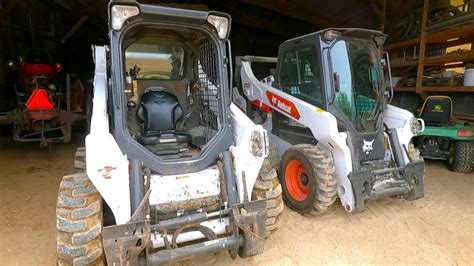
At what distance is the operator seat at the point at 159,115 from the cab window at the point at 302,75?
5.20ft

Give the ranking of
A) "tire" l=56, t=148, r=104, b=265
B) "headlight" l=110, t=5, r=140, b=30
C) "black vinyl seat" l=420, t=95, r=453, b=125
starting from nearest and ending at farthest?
"tire" l=56, t=148, r=104, b=265 → "headlight" l=110, t=5, r=140, b=30 → "black vinyl seat" l=420, t=95, r=453, b=125

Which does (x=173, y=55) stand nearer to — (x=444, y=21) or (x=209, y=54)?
(x=209, y=54)

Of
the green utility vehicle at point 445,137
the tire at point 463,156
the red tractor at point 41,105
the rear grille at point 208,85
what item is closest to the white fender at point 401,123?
the green utility vehicle at point 445,137

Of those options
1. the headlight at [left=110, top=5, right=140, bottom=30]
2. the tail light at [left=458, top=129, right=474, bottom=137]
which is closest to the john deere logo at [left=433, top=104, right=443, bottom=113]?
the tail light at [left=458, top=129, right=474, bottom=137]

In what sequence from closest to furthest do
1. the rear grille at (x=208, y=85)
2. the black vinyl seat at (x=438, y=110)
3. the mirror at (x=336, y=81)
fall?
the rear grille at (x=208, y=85), the mirror at (x=336, y=81), the black vinyl seat at (x=438, y=110)

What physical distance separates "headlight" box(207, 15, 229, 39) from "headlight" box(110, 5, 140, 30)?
21.6 inches

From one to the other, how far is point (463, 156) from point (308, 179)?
317 cm

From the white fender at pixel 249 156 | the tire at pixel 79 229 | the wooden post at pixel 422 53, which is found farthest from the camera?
the wooden post at pixel 422 53

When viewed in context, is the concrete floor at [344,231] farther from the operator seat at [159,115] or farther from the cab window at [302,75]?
the cab window at [302,75]

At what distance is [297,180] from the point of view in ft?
12.0

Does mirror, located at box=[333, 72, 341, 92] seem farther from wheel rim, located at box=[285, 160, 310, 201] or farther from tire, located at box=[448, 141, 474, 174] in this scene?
tire, located at box=[448, 141, 474, 174]

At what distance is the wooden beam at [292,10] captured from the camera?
23.5ft

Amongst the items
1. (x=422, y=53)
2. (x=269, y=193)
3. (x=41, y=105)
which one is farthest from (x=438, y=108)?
(x=41, y=105)

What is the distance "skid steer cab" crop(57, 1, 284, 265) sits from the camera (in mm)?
1954
